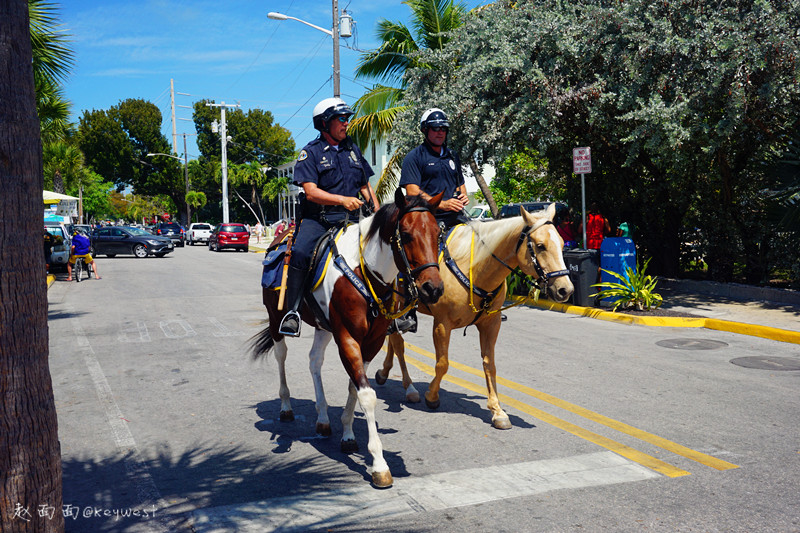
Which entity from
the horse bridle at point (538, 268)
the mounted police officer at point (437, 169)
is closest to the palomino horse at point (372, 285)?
the horse bridle at point (538, 268)

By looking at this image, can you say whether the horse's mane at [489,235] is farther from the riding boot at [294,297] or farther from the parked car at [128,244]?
the parked car at [128,244]

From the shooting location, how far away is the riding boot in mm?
5285

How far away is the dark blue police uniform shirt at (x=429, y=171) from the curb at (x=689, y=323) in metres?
3.82

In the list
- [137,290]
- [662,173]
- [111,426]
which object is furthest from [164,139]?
[111,426]

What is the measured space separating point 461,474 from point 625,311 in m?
8.71

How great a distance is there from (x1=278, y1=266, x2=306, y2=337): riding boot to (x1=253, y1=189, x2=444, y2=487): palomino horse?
12 cm

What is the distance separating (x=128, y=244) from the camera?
111 feet

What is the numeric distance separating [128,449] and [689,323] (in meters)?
9.48

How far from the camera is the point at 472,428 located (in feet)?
18.7

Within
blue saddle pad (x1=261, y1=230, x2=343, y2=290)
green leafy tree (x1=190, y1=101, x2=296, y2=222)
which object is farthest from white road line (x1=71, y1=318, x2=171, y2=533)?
green leafy tree (x1=190, y1=101, x2=296, y2=222)

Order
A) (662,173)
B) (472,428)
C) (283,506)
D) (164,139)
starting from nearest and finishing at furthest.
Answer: (283,506)
(472,428)
(662,173)
(164,139)

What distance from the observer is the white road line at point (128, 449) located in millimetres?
4211

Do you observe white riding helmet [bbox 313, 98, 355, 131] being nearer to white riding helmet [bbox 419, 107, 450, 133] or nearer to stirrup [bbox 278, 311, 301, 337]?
white riding helmet [bbox 419, 107, 450, 133]

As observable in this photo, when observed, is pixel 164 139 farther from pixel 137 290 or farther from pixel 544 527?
pixel 544 527
